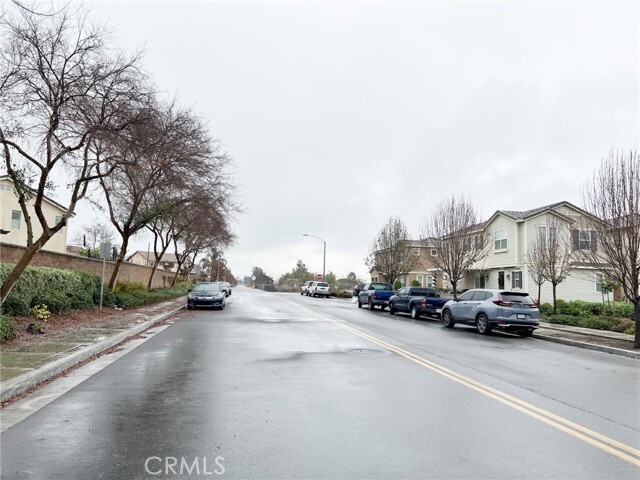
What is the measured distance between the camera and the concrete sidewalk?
7441 mm

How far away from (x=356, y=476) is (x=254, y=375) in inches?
174

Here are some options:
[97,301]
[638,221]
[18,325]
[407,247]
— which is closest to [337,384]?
[18,325]

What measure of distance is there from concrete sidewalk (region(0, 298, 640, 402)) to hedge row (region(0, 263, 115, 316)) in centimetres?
161

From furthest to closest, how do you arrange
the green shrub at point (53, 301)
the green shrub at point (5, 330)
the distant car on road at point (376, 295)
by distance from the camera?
the distant car on road at point (376, 295) → the green shrub at point (53, 301) → the green shrub at point (5, 330)

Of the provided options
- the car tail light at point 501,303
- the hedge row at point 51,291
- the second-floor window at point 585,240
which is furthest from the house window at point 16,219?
the second-floor window at point 585,240

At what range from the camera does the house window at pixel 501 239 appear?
3538cm

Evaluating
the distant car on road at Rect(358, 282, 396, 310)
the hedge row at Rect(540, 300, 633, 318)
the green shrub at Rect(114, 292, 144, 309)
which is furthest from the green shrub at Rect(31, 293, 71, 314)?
the hedge row at Rect(540, 300, 633, 318)

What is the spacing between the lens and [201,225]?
3456cm

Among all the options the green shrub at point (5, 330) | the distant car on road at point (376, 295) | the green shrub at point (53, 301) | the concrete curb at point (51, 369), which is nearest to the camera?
the concrete curb at point (51, 369)

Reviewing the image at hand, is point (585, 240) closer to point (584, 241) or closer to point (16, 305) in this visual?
point (584, 241)

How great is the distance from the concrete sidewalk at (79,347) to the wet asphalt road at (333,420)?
0.77m

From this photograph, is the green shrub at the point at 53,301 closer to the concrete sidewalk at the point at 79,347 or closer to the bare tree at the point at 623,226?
the concrete sidewalk at the point at 79,347

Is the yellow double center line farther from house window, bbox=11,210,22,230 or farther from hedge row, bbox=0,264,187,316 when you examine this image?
house window, bbox=11,210,22,230

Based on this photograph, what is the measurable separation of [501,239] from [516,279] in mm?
3194
